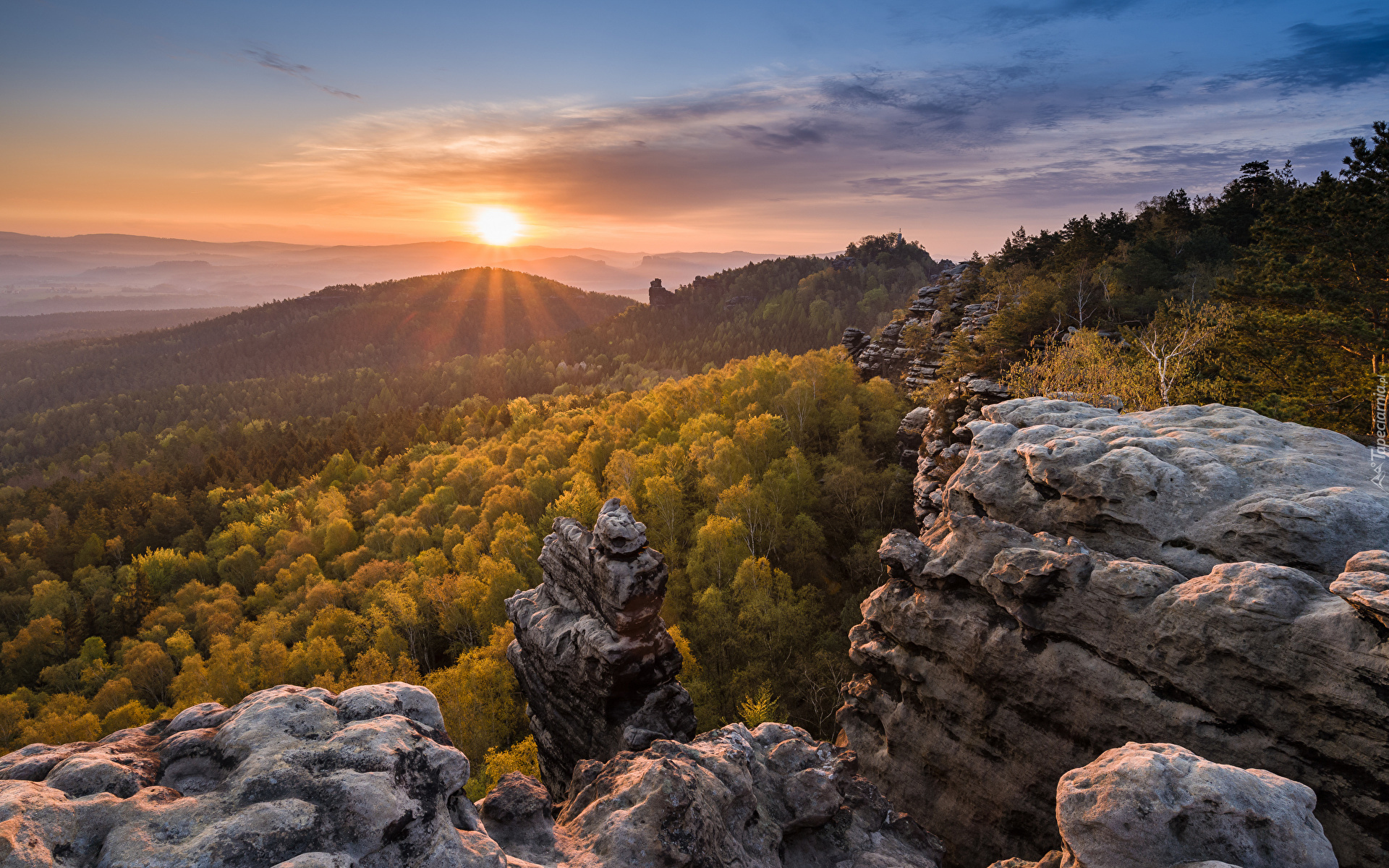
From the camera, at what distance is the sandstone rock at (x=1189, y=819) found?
948 centimetres

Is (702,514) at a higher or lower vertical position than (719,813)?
lower

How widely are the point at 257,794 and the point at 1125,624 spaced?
1832cm

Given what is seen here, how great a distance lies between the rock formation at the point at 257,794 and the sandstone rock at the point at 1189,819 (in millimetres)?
10215

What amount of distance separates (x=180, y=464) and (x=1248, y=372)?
8291 inches

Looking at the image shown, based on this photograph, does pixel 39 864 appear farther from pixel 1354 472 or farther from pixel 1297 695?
pixel 1354 472

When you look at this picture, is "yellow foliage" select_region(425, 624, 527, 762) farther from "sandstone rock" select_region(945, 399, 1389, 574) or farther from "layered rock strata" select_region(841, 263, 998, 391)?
"layered rock strata" select_region(841, 263, 998, 391)

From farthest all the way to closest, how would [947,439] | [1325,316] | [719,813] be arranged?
[947,439], [1325,316], [719,813]

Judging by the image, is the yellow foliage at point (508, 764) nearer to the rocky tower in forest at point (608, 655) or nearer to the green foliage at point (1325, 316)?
the rocky tower in forest at point (608, 655)

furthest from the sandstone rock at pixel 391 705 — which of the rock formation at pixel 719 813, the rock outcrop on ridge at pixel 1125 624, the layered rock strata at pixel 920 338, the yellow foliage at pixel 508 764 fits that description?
the layered rock strata at pixel 920 338

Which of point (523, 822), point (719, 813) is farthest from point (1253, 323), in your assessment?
point (523, 822)

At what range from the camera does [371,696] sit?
1100cm

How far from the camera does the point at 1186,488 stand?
16172mm

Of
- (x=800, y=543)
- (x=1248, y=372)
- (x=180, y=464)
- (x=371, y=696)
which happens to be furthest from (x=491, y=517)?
(x=180, y=464)

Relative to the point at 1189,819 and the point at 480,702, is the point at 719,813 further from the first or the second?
the point at 480,702
